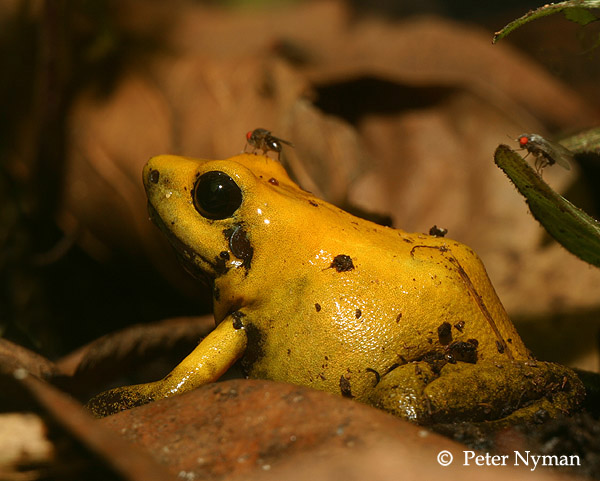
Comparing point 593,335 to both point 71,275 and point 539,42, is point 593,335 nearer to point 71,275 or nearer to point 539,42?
point 71,275

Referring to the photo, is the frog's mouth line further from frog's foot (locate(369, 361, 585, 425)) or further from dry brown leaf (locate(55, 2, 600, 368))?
dry brown leaf (locate(55, 2, 600, 368))

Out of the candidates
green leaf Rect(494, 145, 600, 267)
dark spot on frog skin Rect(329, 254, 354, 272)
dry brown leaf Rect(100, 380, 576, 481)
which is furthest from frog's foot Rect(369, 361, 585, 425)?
green leaf Rect(494, 145, 600, 267)

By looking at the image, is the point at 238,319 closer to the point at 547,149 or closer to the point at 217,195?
the point at 217,195

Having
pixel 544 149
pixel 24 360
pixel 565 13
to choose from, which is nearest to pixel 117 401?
pixel 24 360

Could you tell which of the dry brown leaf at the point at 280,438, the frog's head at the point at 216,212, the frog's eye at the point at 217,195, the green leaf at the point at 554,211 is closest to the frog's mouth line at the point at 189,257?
the frog's head at the point at 216,212

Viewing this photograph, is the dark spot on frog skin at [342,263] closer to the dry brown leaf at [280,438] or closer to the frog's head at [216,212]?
the frog's head at [216,212]

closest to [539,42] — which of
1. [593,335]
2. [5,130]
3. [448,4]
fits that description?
[448,4]
